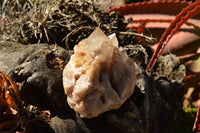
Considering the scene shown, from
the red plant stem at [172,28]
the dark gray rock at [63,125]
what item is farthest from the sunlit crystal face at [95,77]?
the red plant stem at [172,28]

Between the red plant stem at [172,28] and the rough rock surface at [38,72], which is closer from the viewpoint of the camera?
the rough rock surface at [38,72]

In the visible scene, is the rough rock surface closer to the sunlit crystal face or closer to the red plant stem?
the sunlit crystal face

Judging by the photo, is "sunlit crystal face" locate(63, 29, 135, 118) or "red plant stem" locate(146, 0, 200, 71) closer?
"sunlit crystal face" locate(63, 29, 135, 118)

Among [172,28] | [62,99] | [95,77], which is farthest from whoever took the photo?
[172,28]

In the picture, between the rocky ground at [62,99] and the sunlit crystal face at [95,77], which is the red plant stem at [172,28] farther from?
the sunlit crystal face at [95,77]

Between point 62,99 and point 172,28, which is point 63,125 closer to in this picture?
point 62,99

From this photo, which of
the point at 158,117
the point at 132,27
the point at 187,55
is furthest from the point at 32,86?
the point at 187,55

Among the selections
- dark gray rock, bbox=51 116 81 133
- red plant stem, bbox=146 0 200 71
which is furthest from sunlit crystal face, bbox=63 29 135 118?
red plant stem, bbox=146 0 200 71

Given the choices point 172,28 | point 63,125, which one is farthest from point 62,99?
point 172,28
